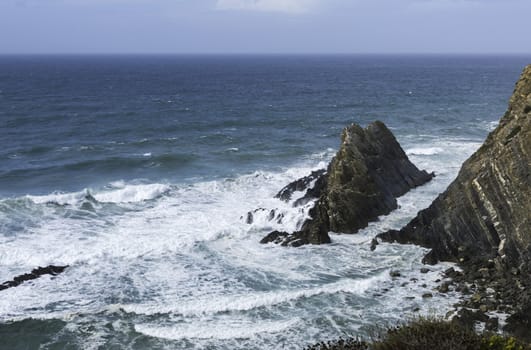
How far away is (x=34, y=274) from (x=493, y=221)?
79.3ft

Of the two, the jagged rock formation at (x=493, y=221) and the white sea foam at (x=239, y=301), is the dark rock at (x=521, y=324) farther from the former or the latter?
the white sea foam at (x=239, y=301)

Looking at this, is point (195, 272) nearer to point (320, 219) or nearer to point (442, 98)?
point (320, 219)

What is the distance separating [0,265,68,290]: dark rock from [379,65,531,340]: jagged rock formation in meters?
18.7

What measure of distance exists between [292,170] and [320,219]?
53.1 ft

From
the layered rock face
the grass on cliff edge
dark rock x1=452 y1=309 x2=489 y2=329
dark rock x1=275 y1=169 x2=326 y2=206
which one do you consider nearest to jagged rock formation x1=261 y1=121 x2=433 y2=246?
dark rock x1=275 y1=169 x2=326 y2=206

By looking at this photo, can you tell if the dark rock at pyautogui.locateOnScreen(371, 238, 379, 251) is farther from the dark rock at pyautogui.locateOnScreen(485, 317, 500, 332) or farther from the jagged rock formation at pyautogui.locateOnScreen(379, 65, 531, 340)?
the dark rock at pyautogui.locateOnScreen(485, 317, 500, 332)

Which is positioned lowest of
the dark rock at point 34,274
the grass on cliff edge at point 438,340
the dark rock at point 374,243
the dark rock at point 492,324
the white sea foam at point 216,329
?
the white sea foam at point 216,329

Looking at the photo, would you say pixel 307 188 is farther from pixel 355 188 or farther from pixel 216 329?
pixel 216 329

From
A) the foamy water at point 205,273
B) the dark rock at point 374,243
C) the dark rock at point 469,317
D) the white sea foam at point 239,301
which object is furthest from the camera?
the dark rock at point 374,243

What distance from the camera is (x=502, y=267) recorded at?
89.6ft

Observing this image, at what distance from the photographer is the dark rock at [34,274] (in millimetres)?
28388

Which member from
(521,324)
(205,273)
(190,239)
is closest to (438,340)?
(521,324)

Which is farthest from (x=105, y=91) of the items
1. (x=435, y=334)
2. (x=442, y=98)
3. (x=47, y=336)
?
(x=435, y=334)

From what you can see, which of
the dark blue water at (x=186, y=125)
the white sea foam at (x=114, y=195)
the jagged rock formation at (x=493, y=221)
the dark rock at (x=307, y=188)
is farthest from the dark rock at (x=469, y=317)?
the dark blue water at (x=186, y=125)
